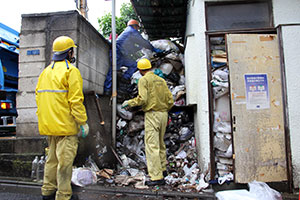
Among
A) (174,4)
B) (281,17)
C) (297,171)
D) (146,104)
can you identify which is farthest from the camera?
(174,4)

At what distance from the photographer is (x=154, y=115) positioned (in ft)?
12.2

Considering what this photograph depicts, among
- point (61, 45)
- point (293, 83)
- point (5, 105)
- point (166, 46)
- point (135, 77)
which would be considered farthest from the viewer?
point (166, 46)

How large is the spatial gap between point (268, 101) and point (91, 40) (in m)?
3.59

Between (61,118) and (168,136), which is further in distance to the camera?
(168,136)

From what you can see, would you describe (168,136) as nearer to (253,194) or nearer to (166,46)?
(253,194)

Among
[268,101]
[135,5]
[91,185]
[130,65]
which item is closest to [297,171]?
[268,101]

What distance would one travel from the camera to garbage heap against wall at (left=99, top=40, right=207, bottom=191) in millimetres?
3592

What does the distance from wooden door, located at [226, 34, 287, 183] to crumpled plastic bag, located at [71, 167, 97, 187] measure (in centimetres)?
230

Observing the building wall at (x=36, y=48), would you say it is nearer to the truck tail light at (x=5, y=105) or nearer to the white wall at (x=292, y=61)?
the truck tail light at (x=5, y=105)

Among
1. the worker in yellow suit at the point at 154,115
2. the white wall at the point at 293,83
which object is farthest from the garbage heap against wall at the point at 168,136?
the white wall at the point at 293,83

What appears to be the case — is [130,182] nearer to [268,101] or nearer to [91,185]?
[91,185]

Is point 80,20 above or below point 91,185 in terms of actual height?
above

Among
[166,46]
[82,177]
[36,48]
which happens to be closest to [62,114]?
[82,177]

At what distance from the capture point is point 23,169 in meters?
3.51
